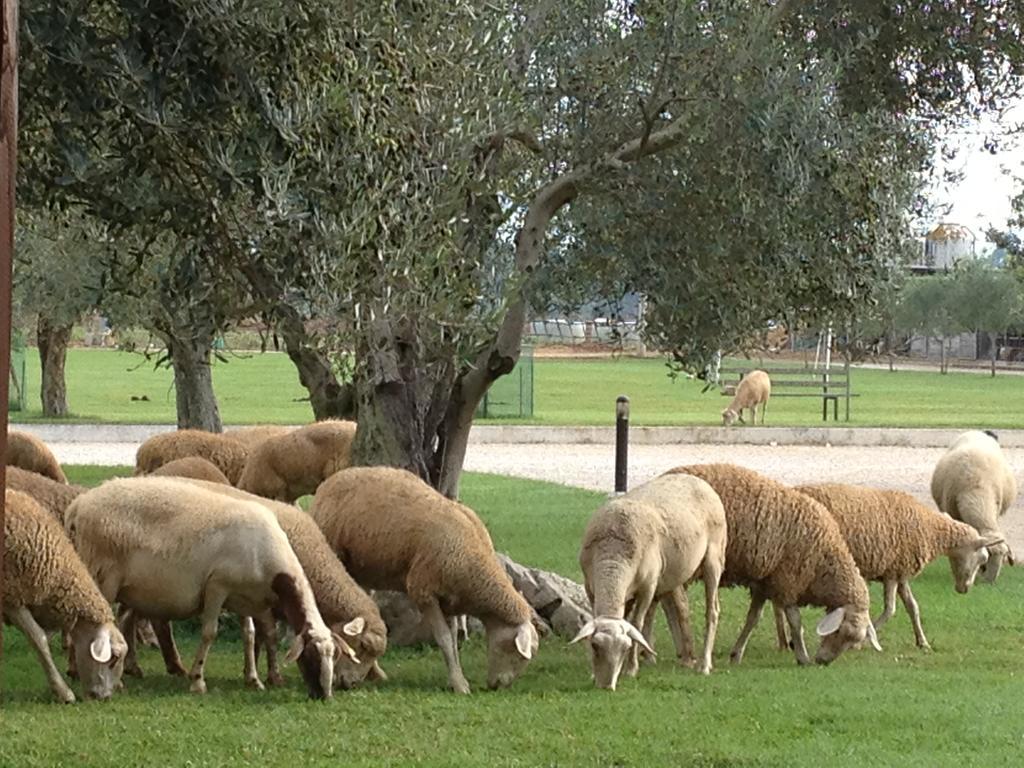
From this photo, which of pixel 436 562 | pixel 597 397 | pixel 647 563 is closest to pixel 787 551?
pixel 647 563

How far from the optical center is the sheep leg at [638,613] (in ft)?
33.5

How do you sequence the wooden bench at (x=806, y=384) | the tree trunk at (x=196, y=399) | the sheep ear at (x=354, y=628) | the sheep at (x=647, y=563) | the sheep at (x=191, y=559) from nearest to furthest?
the sheep at (x=191, y=559)
the sheep ear at (x=354, y=628)
the sheep at (x=647, y=563)
the tree trunk at (x=196, y=399)
the wooden bench at (x=806, y=384)

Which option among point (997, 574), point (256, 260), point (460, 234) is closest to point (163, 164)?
point (256, 260)

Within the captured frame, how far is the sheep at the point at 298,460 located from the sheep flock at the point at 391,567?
10.6ft

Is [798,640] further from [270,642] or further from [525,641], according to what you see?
[270,642]

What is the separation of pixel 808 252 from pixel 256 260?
3859 millimetres

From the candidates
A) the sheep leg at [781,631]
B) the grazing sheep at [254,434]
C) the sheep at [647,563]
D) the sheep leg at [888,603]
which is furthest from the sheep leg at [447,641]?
the grazing sheep at [254,434]

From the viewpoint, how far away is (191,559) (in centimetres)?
927

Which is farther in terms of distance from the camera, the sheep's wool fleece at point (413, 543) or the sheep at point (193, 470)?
the sheep at point (193, 470)

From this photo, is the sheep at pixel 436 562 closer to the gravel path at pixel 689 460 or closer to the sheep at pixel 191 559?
the sheep at pixel 191 559

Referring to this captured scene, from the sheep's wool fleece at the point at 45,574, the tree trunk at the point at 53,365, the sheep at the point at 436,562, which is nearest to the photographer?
the sheep's wool fleece at the point at 45,574

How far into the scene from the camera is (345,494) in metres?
10.5

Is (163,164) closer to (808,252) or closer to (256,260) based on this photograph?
(256,260)

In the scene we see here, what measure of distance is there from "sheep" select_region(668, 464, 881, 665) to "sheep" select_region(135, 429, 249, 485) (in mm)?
5865
